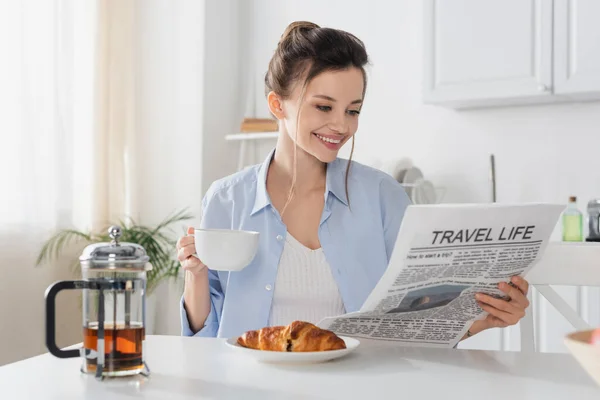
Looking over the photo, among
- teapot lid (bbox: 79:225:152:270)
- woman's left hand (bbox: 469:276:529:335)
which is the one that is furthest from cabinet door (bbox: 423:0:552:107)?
teapot lid (bbox: 79:225:152:270)

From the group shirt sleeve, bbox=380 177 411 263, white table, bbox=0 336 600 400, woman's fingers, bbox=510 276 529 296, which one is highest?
shirt sleeve, bbox=380 177 411 263

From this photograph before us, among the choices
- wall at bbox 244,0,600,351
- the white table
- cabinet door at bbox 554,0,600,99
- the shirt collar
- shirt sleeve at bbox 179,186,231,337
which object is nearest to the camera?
the white table

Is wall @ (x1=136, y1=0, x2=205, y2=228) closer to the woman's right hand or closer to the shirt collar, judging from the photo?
the shirt collar

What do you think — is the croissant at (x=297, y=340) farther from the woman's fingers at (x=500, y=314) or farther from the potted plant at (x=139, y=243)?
the potted plant at (x=139, y=243)

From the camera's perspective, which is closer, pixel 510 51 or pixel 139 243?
pixel 510 51

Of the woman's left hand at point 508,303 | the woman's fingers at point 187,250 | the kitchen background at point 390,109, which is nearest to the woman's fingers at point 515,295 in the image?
the woman's left hand at point 508,303

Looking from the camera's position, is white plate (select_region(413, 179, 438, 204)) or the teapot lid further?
white plate (select_region(413, 179, 438, 204))

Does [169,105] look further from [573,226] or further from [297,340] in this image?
[297,340]

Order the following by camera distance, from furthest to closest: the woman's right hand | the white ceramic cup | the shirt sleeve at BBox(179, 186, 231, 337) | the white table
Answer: the shirt sleeve at BBox(179, 186, 231, 337)
the woman's right hand
the white ceramic cup
the white table

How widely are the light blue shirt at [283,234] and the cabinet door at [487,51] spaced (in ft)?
4.20

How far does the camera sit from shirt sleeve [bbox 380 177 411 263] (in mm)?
1724

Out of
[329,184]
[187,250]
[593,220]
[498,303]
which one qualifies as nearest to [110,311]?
[187,250]

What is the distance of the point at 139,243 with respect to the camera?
3209 mm

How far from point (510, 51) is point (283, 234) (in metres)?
1.55
